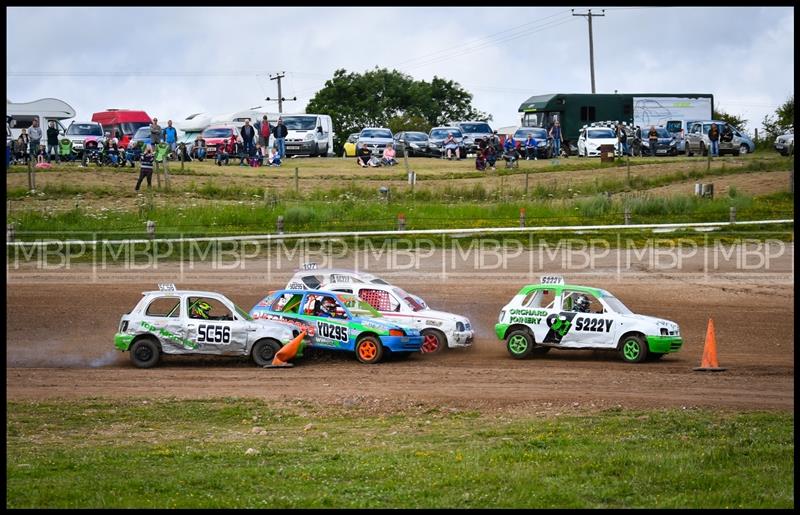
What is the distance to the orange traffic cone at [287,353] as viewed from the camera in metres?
18.9

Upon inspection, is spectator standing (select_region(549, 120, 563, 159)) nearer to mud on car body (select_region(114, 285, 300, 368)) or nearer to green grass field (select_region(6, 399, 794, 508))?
mud on car body (select_region(114, 285, 300, 368))

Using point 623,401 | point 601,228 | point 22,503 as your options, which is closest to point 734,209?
point 601,228

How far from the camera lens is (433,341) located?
19953 millimetres

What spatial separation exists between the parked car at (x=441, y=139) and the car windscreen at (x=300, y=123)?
18.0 ft

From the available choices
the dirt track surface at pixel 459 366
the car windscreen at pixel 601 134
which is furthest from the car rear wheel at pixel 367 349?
the car windscreen at pixel 601 134

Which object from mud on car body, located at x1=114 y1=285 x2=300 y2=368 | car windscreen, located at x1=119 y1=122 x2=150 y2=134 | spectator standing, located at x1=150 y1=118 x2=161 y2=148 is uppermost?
car windscreen, located at x1=119 y1=122 x2=150 y2=134

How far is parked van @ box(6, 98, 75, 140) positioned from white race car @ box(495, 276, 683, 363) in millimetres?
35864

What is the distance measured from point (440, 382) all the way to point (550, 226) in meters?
15.9

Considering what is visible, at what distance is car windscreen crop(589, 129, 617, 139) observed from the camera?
5107 cm

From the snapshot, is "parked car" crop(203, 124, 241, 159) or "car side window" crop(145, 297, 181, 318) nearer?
"car side window" crop(145, 297, 181, 318)

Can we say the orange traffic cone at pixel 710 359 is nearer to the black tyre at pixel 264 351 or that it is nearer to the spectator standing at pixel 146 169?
the black tyre at pixel 264 351

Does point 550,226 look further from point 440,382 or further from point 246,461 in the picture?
point 246,461

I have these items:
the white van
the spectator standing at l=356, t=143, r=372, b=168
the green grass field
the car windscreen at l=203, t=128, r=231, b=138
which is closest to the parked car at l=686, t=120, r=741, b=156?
the spectator standing at l=356, t=143, r=372, b=168

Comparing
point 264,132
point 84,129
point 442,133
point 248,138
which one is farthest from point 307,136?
point 84,129
